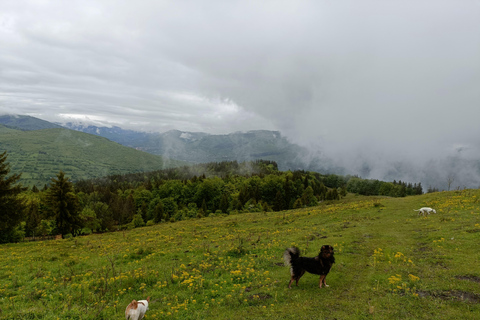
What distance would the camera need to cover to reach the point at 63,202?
135 ft

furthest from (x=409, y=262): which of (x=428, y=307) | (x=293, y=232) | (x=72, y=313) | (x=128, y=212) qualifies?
(x=128, y=212)

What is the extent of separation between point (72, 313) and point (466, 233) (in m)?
24.8

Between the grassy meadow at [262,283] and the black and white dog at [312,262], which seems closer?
the grassy meadow at [262,283]

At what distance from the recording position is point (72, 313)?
9.11 m

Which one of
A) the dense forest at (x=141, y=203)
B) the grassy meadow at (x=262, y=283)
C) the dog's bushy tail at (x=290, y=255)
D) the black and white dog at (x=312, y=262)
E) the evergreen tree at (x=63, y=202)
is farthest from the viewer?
the dense forest at (x=141, y=203)

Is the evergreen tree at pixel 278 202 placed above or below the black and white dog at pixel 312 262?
below

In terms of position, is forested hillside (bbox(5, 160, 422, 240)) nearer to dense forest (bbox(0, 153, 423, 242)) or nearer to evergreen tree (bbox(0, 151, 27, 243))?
dense forest (bbox(0, 153, 423, 242))

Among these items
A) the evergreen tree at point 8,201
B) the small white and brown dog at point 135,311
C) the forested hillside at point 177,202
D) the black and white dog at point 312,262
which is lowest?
the forested hillside at point 177,202

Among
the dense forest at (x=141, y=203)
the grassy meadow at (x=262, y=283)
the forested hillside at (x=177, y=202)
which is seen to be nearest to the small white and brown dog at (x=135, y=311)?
the grassy meadow at (x=262, y=283)

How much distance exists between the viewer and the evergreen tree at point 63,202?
4041 centimetres

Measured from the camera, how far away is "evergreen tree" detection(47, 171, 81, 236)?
1591 inches

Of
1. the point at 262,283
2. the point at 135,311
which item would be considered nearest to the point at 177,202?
the point at 262,283

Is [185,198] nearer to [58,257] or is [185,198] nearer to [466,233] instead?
[58,257]

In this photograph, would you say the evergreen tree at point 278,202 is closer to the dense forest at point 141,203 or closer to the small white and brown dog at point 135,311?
the dense forest at point 141,203
